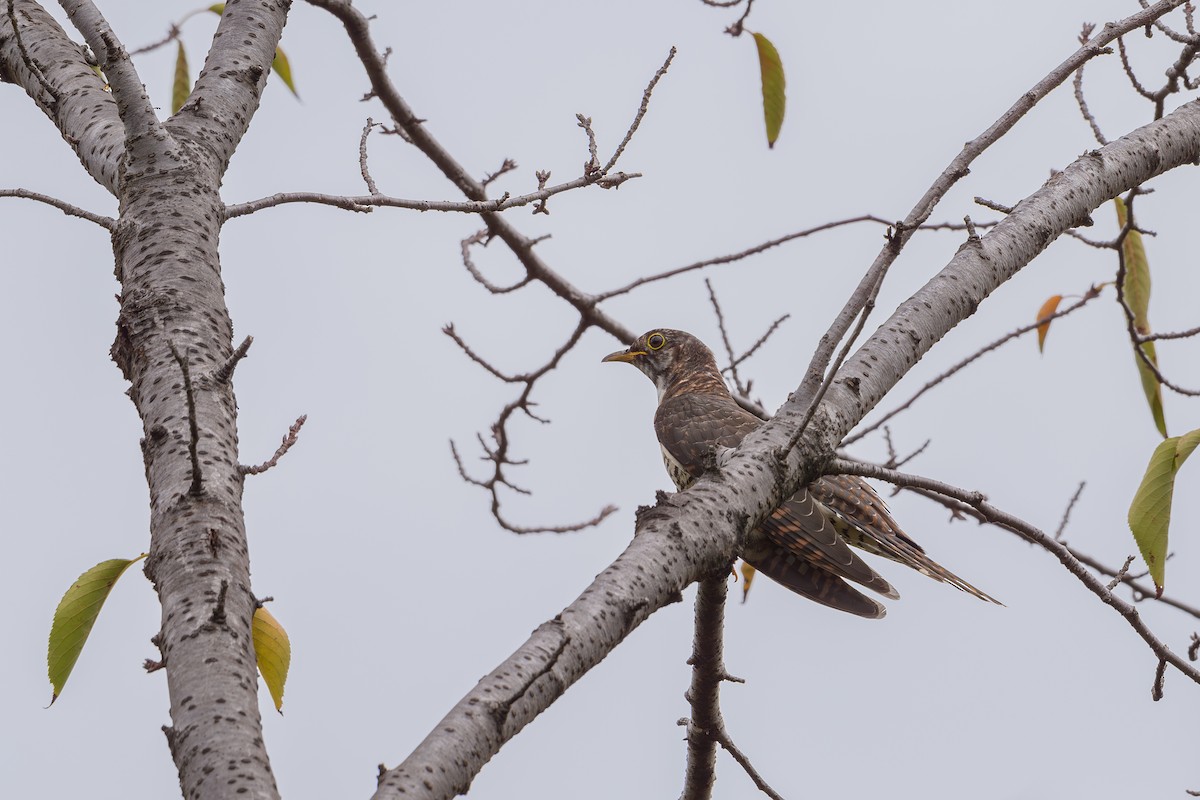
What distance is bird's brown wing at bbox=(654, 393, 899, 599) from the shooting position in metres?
4.55

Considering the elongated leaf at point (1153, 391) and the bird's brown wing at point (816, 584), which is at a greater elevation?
the elongated leaf at point (1153, 391)

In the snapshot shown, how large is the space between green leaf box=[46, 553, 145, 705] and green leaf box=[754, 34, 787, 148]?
8.78 feet

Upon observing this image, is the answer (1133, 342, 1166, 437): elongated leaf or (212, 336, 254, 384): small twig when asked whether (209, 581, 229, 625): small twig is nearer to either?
(212, 336, 254, 384): small twig

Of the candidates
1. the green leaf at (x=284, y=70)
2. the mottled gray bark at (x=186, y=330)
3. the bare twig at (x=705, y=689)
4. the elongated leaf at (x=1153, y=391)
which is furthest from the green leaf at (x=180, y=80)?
the elongated leaf at (x=1153, y=391)

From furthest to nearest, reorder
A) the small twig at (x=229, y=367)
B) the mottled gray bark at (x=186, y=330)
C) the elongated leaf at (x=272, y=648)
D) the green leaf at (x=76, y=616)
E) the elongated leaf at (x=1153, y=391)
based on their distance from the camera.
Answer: the elongated leaf at (x=1153, y=391), the elongated leaf at (x=272, y=648), the green leaf at (x=76, y=616), the small twig at (x=229, y=367), the mottled gray bark at (x=186, y=330)

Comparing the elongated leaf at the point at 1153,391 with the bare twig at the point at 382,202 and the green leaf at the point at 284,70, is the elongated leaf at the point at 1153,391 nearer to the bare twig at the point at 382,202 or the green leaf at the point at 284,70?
the bare twig at the point at 382,202

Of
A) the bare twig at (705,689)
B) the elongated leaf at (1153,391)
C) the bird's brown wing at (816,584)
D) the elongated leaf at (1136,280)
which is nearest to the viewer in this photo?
the bare twig at (705,689)

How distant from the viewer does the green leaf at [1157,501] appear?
2787 mm

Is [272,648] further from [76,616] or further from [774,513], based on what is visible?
[774,513]

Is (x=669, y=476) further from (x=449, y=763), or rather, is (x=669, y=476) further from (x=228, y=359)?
(x=449, y=763)

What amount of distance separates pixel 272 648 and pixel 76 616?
0.41 m

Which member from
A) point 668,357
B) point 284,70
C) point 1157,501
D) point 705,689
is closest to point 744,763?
point 705,689

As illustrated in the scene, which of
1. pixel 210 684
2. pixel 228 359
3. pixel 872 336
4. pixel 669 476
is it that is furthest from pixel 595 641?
pixel 669 476

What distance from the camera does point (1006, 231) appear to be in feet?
11.1
